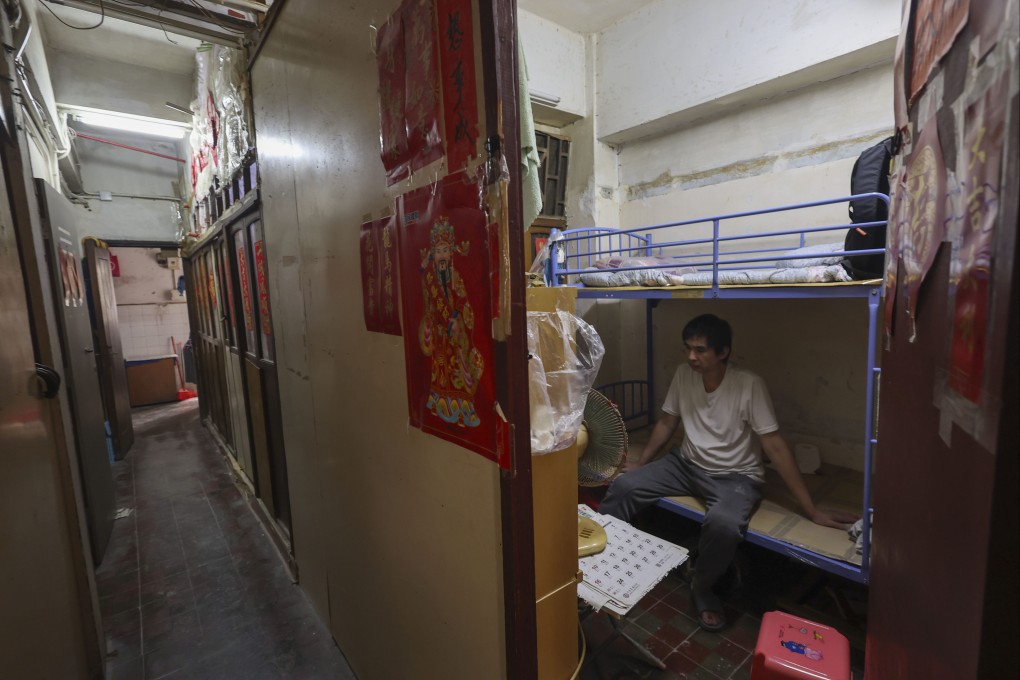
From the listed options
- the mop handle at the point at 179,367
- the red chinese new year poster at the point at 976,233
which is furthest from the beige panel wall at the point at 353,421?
the mop handle at the point at 179,367

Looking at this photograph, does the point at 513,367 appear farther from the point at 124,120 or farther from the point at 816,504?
the point at 124,120

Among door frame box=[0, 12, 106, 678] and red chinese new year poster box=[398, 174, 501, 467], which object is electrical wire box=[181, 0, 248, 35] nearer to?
door frame box=[0, 12, 106, 678]

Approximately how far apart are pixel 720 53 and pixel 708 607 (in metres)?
3.73

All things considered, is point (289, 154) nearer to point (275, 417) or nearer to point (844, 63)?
point (275, 417)

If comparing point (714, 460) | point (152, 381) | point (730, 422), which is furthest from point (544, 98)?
point (152, 381)

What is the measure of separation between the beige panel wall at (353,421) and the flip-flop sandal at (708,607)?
64.9 inches

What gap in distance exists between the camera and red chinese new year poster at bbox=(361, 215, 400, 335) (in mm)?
1206

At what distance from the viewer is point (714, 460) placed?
2.78 metres

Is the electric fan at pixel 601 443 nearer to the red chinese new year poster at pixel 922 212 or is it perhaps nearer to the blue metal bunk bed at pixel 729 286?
the blue metal bunk bed at pixel 729 286

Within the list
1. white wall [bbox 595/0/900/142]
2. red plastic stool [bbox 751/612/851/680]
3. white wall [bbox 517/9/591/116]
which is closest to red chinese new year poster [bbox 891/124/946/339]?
red plastic stool [bbox 751/612/851/680]

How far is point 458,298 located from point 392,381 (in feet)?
1.47

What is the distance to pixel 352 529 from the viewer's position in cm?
170

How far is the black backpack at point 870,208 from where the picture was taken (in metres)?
2.05

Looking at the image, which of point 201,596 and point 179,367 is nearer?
point 201,596
